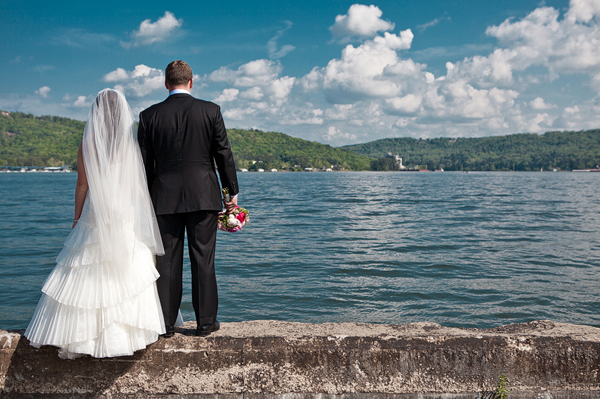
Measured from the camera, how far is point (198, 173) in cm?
343

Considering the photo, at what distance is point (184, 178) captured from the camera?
11.1 feet

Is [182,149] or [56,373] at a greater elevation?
[182,149]

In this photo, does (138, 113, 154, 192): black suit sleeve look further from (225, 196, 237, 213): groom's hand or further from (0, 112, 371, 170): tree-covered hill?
(0, 112, 371, 170): tree-covered hill

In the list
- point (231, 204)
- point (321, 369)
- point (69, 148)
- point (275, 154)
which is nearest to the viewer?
point (321, 369)

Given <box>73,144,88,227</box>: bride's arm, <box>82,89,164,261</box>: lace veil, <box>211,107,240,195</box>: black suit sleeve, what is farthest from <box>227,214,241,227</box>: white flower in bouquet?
<box>73,144,88,227</box>: bride's arm

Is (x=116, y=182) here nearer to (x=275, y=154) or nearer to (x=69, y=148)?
(x=69, y=148)

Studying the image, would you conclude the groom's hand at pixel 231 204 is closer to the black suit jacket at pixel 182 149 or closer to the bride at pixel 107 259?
the black suit jacket at pixel 182 149

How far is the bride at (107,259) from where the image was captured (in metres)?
2.96

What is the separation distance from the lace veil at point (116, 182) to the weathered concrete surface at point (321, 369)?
782 millimetres

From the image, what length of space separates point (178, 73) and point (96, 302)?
1777mm

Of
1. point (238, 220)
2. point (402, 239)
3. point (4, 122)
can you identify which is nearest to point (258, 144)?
point (4, 122)

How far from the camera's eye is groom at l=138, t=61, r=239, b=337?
133 inches

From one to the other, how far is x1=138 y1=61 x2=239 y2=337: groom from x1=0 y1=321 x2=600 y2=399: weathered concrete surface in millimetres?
325

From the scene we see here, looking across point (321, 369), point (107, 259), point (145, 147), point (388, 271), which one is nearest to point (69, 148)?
point (388, 271)
